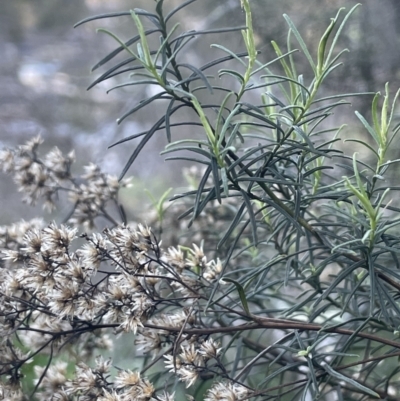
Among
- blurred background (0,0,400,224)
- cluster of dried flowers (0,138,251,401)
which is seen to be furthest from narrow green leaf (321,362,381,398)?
blurred background (0,0,400,224)

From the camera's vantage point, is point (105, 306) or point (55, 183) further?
point (55, 183)

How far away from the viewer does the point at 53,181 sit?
45cm

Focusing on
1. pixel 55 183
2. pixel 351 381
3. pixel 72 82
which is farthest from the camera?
pixel 72 82

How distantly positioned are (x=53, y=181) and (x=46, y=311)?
0.17 meters

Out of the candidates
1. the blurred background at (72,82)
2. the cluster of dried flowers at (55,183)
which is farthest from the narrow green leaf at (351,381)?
the blurred background at (72,82)

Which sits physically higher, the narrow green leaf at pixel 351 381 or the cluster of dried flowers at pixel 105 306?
the cluster of dried flowers at pixel 105 306

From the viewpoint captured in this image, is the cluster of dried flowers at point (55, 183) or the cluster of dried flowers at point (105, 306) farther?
the cluster of dried flowers at point (55, 183)

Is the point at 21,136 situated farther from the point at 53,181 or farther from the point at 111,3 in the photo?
the point at 53,181

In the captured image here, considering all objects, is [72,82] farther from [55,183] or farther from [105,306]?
[105,306]

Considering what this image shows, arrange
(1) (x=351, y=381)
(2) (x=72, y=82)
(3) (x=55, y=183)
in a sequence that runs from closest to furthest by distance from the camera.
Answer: (1) (x=351, y=381), (3) (x=55, y=183), (2) (x=72, y=82)

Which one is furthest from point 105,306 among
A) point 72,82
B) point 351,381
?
point 72,82

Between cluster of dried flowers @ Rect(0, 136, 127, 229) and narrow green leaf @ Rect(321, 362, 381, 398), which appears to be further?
cluster of dried flowers @ Rect(0, 136, 127, 229)

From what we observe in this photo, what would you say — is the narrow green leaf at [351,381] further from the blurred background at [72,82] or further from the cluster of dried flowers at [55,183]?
the blurred background at [72,82]

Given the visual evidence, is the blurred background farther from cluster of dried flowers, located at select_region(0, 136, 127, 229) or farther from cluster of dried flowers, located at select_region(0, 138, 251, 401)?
cluster of dried flowers, located at select_region(0, 138, 251, 401)
